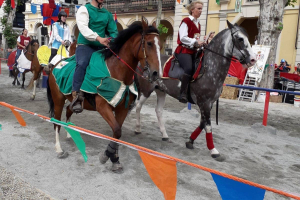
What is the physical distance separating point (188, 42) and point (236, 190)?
3.13m

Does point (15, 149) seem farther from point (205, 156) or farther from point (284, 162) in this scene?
point (284, 162)

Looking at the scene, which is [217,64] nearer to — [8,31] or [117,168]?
[117,168]

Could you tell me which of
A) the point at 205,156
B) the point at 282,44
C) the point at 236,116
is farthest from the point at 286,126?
the point at 282,44

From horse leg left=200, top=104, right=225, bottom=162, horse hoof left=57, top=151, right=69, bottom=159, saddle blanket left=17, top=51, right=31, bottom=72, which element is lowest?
horse hoof left=57, top=151, right=69, bottom=159

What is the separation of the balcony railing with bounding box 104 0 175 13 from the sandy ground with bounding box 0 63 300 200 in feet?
59.0

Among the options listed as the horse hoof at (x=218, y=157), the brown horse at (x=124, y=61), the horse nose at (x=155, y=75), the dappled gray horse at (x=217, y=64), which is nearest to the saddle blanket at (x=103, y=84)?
the brown horse at (x=124, y=61)

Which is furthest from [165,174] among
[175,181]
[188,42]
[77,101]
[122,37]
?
[188,42]

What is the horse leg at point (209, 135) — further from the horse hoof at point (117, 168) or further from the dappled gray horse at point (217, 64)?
the horse hoof at point (117, 168)

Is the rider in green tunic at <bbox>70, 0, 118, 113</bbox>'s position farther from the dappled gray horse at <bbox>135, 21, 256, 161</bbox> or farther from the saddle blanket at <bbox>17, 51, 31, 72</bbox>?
the saddle blanket at <bbox>17, 51, 31, 72</bbox>

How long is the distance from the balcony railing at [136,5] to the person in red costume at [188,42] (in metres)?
18.6

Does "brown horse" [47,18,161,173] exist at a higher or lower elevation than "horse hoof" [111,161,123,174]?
higher

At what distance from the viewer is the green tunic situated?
3.55 meters

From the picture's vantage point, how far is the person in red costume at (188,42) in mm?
4477

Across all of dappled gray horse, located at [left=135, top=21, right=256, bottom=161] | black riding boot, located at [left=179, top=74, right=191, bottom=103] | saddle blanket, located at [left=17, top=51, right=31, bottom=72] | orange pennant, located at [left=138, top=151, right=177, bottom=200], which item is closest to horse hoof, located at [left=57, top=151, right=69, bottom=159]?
dappled gray horse, located at [left=135, top=21, right=256, bottom=161]
